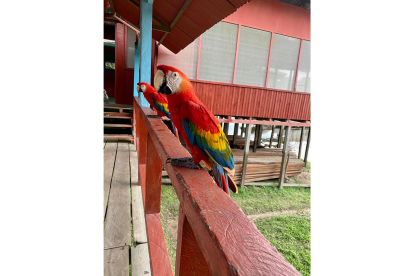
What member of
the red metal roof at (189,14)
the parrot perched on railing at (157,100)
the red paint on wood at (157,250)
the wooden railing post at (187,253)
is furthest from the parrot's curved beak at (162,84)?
the parrot perched on railing at (157,100)

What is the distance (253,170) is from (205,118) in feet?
28.4

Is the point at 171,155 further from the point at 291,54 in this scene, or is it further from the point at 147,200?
the point at 291,54

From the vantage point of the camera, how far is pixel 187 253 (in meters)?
0.71

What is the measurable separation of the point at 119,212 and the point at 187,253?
5.80 feet

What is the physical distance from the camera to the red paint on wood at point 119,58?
307 inches

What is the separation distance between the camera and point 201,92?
695 centimetres

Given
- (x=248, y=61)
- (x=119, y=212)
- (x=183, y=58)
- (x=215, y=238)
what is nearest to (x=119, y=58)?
(x=183, y=58)

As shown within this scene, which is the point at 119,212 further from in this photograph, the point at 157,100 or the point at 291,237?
the point at 291,237

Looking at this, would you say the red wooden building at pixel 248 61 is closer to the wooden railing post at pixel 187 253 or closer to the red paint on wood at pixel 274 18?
the red paint on wood at pixel 274 18

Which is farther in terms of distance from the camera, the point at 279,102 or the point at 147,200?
the point at 279,102

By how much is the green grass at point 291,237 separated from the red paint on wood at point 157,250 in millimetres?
4943

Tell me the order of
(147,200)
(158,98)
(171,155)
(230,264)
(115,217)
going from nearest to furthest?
(230,264) → (171,155) → (147,200) → (115,217) → (158,98)

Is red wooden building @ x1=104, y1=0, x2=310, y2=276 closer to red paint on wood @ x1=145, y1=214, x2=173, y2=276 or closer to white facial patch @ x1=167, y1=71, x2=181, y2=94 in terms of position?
red paint on wood @ x1=145, y1=214, x2=173, y2=276

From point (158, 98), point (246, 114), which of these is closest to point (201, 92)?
point (246, 114)
